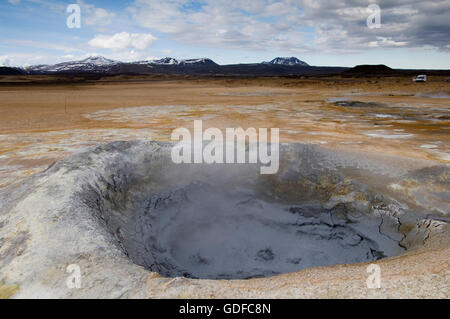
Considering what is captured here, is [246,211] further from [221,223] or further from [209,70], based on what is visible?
[209,70]

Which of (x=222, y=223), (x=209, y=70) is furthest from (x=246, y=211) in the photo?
(x=209, y=70)

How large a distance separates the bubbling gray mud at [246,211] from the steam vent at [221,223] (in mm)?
12

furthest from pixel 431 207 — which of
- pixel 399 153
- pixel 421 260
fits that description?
pixel 399 153

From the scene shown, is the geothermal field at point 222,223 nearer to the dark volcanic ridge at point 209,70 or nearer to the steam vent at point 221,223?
the steam vent at point 221,223

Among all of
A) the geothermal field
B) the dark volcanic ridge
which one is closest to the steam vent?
the geothermal field

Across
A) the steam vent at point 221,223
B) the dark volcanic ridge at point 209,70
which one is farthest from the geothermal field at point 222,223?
the dark volcanic ridge at point 209,70

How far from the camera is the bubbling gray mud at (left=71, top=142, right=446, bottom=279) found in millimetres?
3105

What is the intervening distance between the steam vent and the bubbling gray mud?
0.04 feet

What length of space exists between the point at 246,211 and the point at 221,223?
33cm

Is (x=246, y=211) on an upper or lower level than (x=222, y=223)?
upper

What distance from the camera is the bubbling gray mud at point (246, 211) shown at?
3.11 meters

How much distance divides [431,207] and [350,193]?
2.49 feet

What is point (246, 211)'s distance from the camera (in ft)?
12.2
